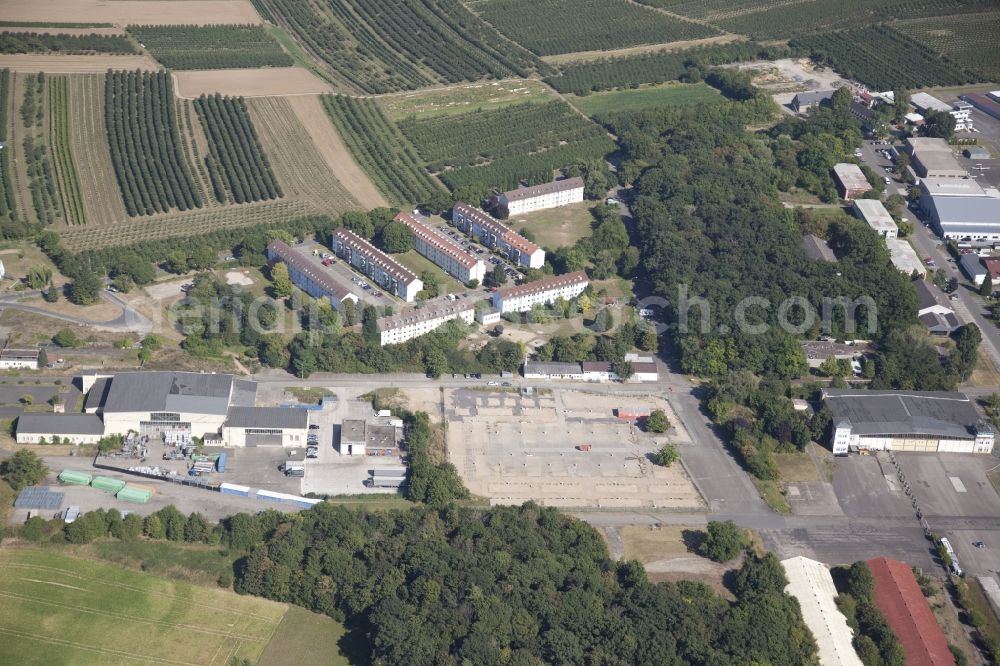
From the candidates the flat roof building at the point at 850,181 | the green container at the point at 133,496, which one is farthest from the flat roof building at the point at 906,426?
the green container at the point at 133,496

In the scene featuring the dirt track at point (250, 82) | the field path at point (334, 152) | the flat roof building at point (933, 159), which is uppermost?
the flat roof building at point (933, 159)

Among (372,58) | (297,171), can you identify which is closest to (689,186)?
(297,171)

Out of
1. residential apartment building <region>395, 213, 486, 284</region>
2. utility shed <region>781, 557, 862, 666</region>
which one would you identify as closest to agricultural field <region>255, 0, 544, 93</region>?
residential apartment building <region>395, 213, 486, 284</region>

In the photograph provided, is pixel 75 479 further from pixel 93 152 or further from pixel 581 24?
pixel 581 24

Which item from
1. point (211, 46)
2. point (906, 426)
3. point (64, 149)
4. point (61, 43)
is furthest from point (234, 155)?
point (906, 426)

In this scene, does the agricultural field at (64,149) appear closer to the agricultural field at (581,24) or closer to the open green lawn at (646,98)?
the open green lawn at (646,98)

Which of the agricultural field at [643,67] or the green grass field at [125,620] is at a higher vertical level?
the green grass field at [125,620]

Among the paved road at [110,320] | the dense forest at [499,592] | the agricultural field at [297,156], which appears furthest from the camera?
the agricultural field at [297,156]
